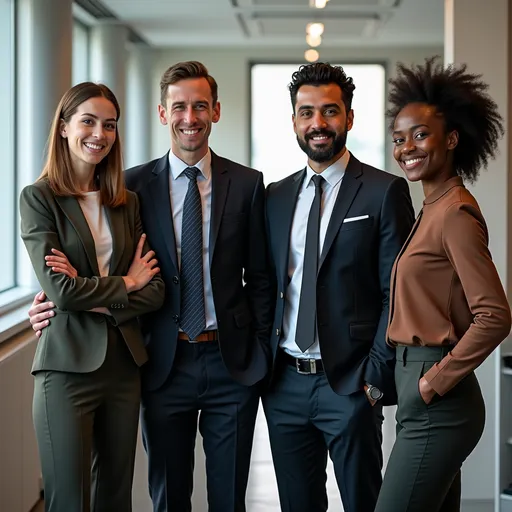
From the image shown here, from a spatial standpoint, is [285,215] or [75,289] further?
[285,215]

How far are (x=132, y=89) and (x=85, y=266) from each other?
8260 mm

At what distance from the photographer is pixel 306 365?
9.30 ft

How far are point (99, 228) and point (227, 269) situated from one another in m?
0.48

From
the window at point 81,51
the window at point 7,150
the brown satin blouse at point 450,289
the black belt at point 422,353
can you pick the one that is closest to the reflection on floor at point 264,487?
the window at point 7,150

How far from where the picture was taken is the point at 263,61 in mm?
11609

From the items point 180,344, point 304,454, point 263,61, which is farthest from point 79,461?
point 263,61

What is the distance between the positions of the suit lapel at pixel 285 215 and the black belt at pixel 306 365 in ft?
0.89

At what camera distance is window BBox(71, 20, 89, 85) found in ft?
28.8

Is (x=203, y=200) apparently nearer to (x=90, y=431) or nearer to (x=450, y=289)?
(x=90, y=431)

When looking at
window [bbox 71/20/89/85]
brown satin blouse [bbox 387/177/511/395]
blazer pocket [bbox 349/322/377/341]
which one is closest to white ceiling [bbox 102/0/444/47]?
window [bbox 71/20/89/85]

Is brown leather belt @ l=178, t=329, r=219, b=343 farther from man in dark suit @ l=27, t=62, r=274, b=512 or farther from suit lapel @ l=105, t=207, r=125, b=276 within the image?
suit lapel @ l=105, t=207, r=125, b=276

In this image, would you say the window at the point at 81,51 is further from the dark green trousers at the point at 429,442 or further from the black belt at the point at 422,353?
the dark green trousers at the point at 429,442

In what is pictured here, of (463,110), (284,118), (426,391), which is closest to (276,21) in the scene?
(284,118)

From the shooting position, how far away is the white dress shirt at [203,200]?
2.94 m
